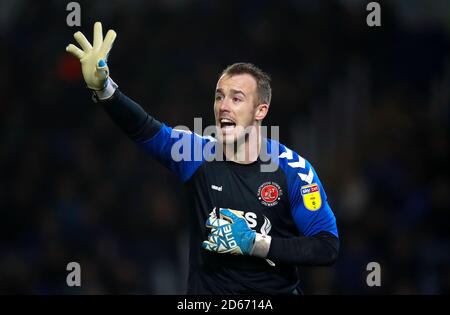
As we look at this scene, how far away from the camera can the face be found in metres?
4.86

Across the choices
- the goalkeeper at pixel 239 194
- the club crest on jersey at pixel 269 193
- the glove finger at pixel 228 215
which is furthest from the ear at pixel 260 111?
the glove finger at pixel 228 215

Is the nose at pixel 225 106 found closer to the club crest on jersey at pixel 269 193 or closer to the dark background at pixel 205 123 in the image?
the club crest on jersey at pixel 269 193

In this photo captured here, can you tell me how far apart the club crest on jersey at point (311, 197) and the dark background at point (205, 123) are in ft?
9.31


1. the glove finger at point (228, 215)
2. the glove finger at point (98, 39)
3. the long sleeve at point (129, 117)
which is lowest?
the glove finger at point (228, 215)

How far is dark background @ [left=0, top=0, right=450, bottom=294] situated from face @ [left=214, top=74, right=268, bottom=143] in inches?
120

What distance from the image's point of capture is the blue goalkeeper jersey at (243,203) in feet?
15.6

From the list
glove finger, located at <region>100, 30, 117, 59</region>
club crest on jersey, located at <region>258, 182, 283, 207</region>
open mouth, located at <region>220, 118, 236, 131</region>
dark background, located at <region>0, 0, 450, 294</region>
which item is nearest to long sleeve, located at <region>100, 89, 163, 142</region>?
glove finger, located at <region>100, 30, 117, 59</region>

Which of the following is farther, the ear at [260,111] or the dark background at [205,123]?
the dark background at [205,123]

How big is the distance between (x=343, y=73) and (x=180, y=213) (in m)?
2.43

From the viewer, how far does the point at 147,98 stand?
914cm

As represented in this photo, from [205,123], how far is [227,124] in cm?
386
